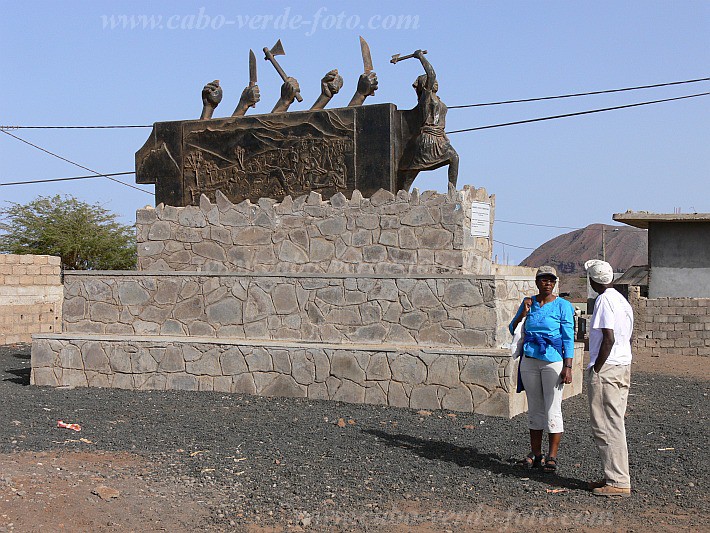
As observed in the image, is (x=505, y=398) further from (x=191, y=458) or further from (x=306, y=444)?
(x=191, y=458)

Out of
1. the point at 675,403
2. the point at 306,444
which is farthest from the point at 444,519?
the point at 675,403

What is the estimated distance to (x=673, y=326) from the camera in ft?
64.7

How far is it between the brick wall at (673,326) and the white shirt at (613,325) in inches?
572

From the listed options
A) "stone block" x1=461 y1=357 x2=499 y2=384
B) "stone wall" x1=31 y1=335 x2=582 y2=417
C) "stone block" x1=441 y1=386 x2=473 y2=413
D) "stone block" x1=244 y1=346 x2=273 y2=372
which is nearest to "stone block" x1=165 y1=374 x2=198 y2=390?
"stone wall" x1=31 y1=335 x2=582 y2=417

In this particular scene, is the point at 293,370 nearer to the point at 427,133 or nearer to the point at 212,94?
the point at 427,133

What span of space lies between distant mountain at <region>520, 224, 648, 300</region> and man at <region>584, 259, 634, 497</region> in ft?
273

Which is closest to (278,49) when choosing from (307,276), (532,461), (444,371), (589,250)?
(307,276)

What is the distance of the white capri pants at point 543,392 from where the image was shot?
A: 670cm

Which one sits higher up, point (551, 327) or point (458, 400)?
point (551, 327)

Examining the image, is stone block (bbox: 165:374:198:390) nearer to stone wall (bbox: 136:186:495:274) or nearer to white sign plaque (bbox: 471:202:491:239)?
stone wall (bbox: 136:186:495:274)

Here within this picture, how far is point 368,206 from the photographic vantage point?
35.4ft

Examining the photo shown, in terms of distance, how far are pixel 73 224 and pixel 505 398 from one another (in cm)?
2455

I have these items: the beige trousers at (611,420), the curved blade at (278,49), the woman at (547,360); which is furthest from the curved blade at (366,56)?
the beige trousers at (611,420)

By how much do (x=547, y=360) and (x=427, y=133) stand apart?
4737mm
